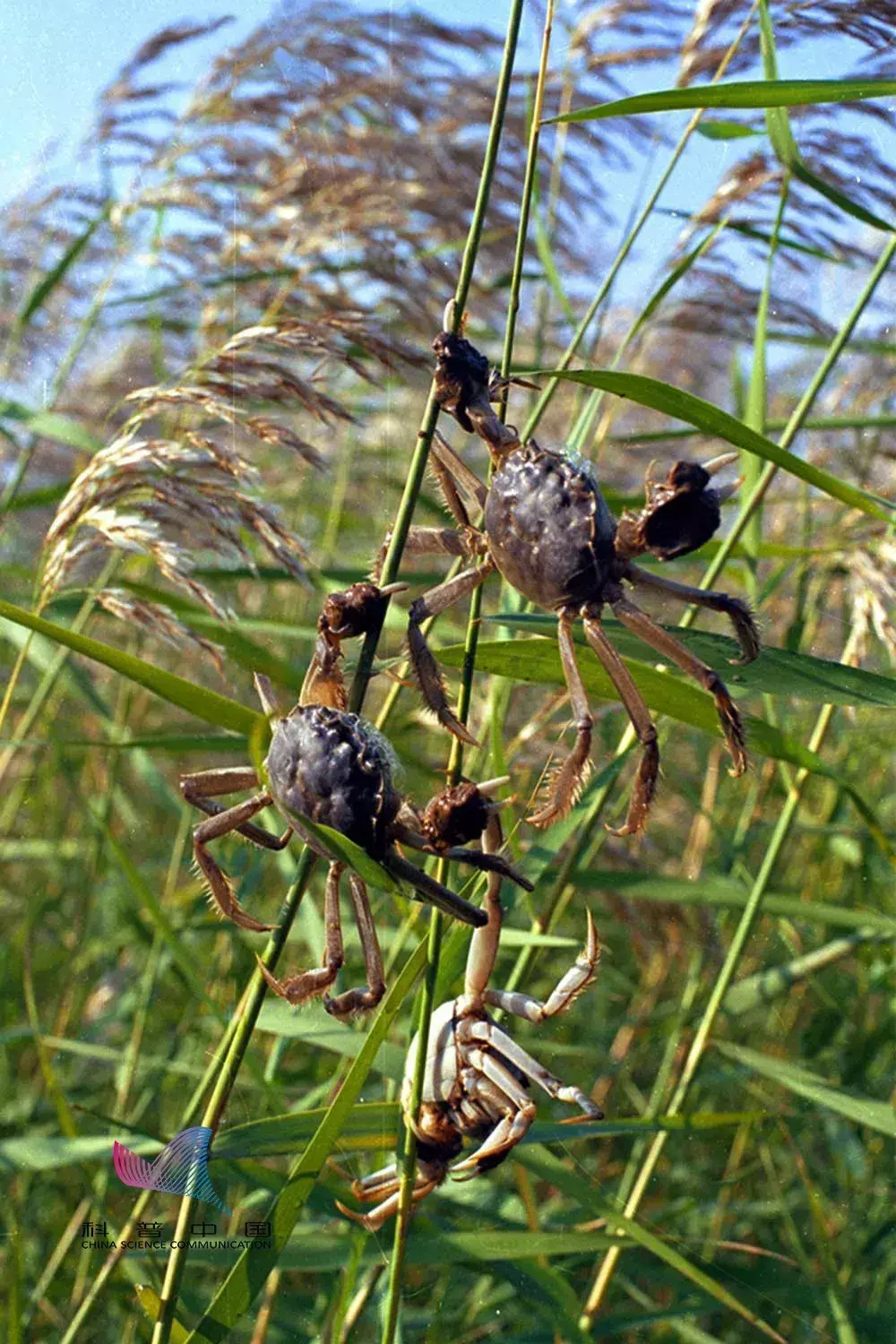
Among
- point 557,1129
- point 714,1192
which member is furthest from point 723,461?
point 714,1192

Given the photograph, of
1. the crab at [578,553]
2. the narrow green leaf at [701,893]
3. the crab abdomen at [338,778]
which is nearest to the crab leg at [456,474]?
the crab at [578,553]

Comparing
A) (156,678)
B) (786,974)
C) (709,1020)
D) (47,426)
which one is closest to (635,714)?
(156,678)

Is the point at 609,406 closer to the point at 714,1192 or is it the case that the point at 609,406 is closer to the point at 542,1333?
the point at 542,1333

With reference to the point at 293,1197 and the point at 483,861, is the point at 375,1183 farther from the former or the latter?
the point at 483,861

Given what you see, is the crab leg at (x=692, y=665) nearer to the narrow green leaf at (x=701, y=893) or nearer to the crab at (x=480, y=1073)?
the crab at (x=480, y=1073)

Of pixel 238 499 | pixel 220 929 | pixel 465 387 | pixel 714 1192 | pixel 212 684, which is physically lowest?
pixel 714 1192

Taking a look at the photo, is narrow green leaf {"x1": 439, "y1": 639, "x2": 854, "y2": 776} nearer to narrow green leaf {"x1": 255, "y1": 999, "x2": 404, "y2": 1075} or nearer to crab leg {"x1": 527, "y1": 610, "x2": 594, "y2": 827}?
crab leg {"x1": 527, "y1": 610, "x2": 594, "y2": 827}
